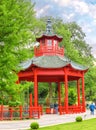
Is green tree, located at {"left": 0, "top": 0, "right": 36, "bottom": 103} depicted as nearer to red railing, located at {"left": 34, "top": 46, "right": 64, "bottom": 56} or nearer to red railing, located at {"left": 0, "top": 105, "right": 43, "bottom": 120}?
red railing, located at {"left": 0, "top": 105, "right": 43, "bottom": 120}

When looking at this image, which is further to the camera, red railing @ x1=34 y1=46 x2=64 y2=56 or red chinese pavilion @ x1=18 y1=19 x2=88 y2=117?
red railing @ x1=34 y1=46 x2=64 y2=56

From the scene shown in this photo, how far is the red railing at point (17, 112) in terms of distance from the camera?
28855mm

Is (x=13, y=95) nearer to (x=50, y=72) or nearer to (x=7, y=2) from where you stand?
(x=7, y=2)

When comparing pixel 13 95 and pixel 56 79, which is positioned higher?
pixel 56 79

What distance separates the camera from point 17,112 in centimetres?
2942

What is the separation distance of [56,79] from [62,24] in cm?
1876

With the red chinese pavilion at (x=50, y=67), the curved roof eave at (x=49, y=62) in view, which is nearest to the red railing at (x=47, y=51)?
the red chinese pavilion at (x=50, y=67)

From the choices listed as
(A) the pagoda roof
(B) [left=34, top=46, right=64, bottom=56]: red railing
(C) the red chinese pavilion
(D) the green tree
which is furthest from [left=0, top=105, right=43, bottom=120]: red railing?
(B) [left=34, top=46, right=64, bottom=56]: red railing

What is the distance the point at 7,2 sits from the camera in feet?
75.9

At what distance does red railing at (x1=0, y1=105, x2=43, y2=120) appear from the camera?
2885 centimetres

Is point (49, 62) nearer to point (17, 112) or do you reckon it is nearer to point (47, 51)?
point (47, 51)

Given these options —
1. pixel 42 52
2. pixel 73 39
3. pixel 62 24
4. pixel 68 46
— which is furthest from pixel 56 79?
pixel 73 39

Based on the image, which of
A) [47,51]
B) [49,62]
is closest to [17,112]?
[49,62]

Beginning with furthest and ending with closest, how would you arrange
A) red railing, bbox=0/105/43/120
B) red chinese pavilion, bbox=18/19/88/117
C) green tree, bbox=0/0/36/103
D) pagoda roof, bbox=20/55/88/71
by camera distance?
pagoda roof, bbox=20/55/88/71, red chinese pavilion, bbox=18/19/88/117, red railing, bbox=0/105/43/120, green tree, bbox=0/0/36/103
